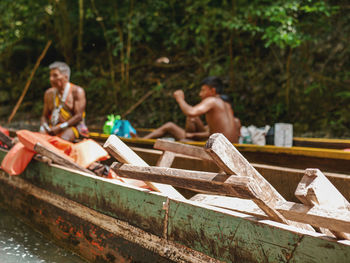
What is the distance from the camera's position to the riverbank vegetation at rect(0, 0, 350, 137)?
7.36 m

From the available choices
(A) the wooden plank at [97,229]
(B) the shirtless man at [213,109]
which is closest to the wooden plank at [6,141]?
(A) the wooden plank at [97,229]

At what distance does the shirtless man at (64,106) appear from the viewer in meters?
4.89

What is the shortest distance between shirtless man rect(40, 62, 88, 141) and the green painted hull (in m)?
1.00

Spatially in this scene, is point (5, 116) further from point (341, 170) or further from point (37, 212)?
point (341, 170)

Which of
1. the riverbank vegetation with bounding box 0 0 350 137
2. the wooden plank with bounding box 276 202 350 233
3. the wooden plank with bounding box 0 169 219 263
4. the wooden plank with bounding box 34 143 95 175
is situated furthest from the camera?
the riverbank vegetation with bounding box 0 0 350 137

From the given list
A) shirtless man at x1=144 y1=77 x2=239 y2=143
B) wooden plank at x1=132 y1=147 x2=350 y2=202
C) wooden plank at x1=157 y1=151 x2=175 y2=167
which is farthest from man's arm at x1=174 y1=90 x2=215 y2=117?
wooden plank at x1=157 y1=151 x2=175 y2=167

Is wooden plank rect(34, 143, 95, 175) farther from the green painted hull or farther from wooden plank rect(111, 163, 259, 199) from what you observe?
wooden plank rect(111, 163, 259, 199)

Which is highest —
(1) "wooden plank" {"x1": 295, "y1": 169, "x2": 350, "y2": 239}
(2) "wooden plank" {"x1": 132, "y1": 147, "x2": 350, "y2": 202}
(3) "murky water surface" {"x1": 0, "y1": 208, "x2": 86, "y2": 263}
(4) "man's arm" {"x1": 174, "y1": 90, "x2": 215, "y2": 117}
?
(4) "man's arm" {"x1": 174, "y1": 90, "x2": 215, "y2": 117}

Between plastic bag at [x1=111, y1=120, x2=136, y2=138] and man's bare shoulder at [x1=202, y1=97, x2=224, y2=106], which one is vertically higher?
man's bare shoulder at [x1=202, y1=97, x2=224, y2=106]

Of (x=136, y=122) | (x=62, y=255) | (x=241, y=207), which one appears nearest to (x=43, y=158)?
(x=62, y=255)

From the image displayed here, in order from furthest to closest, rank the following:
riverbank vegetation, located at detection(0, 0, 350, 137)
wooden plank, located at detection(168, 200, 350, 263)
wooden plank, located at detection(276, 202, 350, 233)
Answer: riverbank vegetation, located at detection(0, 0, 350, 137) → wooden plank, located at detection(168, 200, 350, 263) → wooden plank, located at detection(276, 202, 350, 233)

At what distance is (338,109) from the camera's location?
7434mm

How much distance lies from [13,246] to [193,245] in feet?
6.33

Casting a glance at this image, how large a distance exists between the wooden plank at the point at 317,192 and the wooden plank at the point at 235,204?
31.5 inches
